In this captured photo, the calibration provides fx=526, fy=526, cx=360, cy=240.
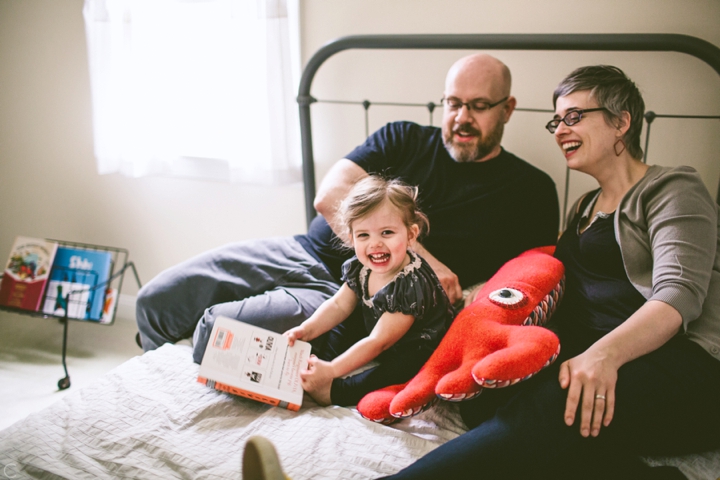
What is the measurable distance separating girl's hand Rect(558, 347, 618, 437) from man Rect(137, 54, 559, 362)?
520mm

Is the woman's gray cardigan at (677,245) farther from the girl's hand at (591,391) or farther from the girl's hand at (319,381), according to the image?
the girl's hand at (319,381)

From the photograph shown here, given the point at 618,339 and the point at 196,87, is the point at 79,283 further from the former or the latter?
the point at 618,339

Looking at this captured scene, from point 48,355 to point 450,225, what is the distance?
186 centimetres

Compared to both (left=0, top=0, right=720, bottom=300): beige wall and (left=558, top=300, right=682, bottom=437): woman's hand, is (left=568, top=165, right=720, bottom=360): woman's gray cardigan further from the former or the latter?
(left=0, top=0, right=720, bottom=300): beige wall

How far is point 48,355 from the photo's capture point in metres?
2.29

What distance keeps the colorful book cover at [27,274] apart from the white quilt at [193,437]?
4.22ft

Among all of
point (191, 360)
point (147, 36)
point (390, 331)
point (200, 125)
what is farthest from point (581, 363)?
point (147, 36)

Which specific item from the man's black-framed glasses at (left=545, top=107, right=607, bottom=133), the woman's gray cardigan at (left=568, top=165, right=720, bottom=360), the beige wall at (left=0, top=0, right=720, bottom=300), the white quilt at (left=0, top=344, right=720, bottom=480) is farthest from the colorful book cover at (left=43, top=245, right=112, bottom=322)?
the woman's gray cardigan at (left=568, top=165, right=720, bottom=360)

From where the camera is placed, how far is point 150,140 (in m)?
2.28

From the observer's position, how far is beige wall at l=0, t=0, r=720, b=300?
64.1 inches

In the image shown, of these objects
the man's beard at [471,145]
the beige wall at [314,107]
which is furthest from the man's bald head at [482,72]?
the beige wall at [314,107]

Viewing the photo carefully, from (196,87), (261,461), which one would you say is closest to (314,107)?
(196,87)

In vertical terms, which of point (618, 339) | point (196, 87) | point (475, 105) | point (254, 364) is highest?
point (196, 87)

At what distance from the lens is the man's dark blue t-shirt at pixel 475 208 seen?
1593 millimetres
